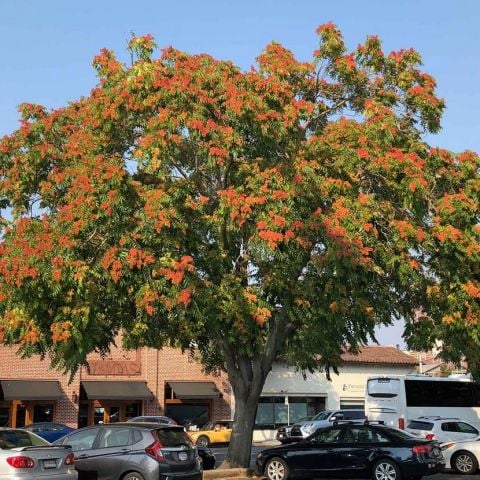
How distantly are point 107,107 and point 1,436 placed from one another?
7749 mm

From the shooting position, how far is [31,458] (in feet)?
37.4

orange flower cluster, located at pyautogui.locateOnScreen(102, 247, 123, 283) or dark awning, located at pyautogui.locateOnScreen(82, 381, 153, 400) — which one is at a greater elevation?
orange flower cluster, located at pyautogui.locateOnScreen(102, 247, 123, 283)

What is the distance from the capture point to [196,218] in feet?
51.6

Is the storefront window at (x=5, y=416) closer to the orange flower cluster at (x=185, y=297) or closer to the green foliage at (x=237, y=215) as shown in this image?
the green foliage at (x=237, y=215)

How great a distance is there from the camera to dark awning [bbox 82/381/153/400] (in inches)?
1415

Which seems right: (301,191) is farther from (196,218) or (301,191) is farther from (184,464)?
(184,464)

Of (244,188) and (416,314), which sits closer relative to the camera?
(244,188)

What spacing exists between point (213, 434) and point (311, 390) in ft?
39.0

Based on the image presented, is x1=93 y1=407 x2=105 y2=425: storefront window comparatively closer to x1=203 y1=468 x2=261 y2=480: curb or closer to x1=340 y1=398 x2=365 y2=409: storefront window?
x1=340 y1=398 x2=365 y2=409: storefront window

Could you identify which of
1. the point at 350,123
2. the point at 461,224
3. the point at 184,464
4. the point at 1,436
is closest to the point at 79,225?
the point at 1,436

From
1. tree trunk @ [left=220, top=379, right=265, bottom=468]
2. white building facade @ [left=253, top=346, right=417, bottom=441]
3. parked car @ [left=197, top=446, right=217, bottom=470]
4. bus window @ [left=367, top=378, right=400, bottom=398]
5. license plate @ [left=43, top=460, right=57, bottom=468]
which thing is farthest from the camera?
white building facade @ [left=253, top=346, right=417, bottom=441]

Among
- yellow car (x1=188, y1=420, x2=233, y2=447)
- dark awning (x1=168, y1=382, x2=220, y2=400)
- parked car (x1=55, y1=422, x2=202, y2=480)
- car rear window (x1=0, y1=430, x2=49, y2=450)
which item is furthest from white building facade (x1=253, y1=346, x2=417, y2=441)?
car rear window (x1=0, y1=430, x2=49, y2=450)

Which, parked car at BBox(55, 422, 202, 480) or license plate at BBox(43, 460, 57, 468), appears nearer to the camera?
license plate at BBox(43, 460, 57, 468)

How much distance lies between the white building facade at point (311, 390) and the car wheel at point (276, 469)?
23.0m
